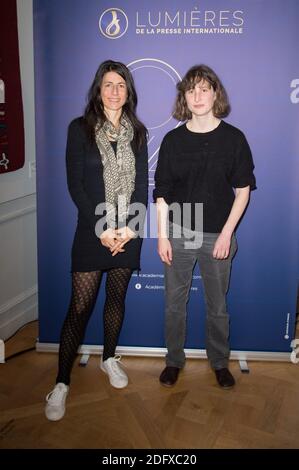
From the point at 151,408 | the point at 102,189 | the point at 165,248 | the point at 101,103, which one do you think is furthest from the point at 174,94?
the point at 151,408

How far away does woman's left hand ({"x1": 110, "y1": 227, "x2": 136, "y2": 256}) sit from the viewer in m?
2.21

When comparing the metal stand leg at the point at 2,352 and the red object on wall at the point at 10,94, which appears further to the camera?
the metal stand leg at the point at 2,352

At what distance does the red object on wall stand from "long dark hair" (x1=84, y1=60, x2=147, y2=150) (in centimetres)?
A: 70

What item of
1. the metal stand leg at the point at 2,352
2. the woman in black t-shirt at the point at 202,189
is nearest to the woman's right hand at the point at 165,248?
the woman in black t-shirt at the point at 202,189

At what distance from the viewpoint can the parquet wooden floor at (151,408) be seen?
6.58ft

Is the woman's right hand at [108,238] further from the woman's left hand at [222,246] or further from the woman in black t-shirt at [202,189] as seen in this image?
the woman's left hand at [222,246]

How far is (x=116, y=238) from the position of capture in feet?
7.24

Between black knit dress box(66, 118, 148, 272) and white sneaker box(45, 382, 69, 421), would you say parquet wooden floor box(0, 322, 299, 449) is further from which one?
black knit dress box(66, 118, 148, 272)

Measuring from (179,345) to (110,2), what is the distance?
6.18 ft

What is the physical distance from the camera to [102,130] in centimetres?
212

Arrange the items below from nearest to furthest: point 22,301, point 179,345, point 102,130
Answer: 1. point 102,130
2. point 179,345
3. point 22,301

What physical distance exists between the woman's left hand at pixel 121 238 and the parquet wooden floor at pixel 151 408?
79cm
